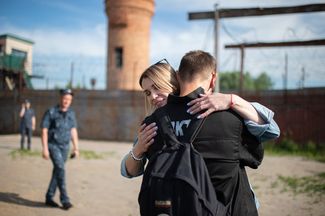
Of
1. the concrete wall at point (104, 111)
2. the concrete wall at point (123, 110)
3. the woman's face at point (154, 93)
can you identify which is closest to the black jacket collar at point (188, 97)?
the woman's face at point (154, 93)

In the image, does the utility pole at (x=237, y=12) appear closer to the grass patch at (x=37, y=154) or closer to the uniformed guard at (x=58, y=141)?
the grass patch at (x=37, y=154)

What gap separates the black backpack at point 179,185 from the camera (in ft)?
4.69

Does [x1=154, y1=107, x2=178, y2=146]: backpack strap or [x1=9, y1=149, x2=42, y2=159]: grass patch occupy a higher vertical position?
[x1=154, y1=107, x2=178, y2=146]: backpack strap

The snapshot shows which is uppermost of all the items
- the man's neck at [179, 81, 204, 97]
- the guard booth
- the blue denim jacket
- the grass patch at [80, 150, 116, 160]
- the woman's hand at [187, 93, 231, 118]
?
the guard booth

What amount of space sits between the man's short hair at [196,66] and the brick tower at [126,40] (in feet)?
65.2

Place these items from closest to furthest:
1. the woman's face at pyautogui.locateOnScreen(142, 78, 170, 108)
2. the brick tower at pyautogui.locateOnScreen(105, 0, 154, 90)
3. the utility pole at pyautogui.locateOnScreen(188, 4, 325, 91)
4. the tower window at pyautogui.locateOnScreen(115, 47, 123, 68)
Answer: the woman's face at pyautogui.locateOnScreen(142, 78, 170, 108), the utility pole at pyautogui.locateOnScreen(188, 4, 325, 91), the brick tower at pyautogui.locateOnScreen(105, 0, 154, 90), the tower window at pyautogui.locateOnScreen(115, 47, 123, 68)

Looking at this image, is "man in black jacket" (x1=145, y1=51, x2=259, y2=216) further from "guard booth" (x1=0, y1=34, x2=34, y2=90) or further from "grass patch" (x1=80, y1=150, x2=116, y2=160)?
"guard booth" (x1=0, y1=34, x2=34, y2=90)

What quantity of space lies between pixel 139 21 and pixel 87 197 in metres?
17.9

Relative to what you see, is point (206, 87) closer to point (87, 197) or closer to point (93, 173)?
point (87, 197)

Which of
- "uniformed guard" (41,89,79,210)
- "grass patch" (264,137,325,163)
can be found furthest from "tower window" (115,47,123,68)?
"uniformed guard" (41,89,79,210)

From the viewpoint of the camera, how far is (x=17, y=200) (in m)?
5.69

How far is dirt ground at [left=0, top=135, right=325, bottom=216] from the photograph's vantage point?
207 inches

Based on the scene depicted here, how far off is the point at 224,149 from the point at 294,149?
12947 mm

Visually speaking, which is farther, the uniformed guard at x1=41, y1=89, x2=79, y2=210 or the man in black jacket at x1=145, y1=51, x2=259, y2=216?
the uniformed guard at x1=41, y1=89, x2=79, y2=210
